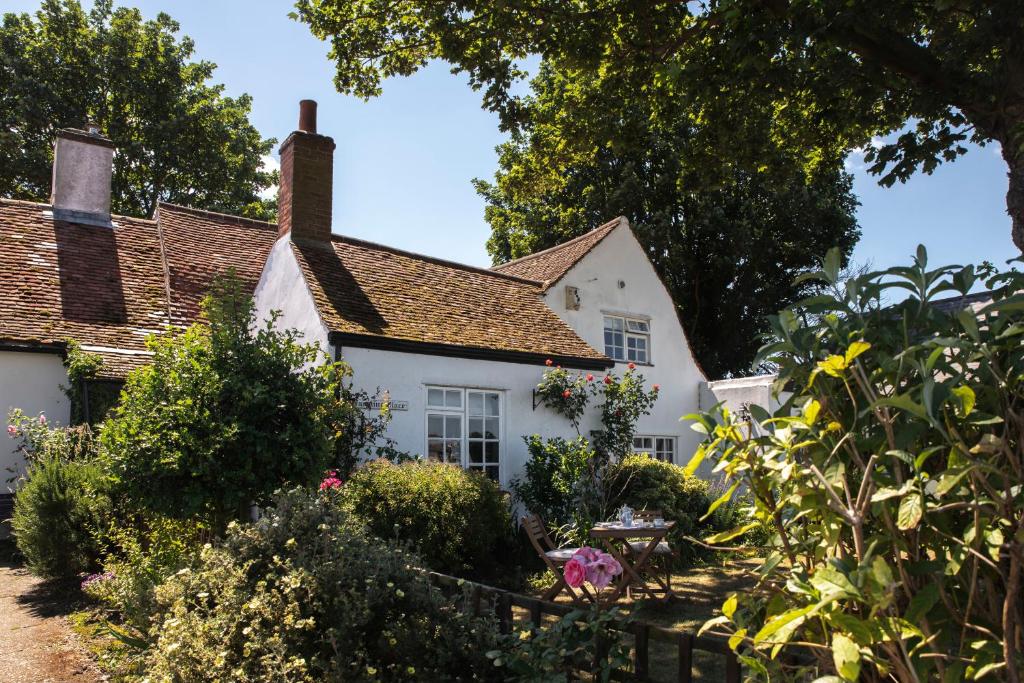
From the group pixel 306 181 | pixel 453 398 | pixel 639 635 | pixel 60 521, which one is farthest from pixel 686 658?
pixel 306 181

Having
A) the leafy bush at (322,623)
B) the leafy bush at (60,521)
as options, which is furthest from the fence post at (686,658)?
the leafy bush at (60,521)

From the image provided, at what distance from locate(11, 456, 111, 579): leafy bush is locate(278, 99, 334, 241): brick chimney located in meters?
6.23

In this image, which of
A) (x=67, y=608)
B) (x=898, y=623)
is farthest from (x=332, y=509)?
(x=67, y=608)

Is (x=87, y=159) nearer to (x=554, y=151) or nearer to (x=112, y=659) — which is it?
(x=554, y=151)

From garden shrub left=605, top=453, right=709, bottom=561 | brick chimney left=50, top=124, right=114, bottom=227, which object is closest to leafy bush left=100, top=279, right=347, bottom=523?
garden shrub left=605, top=453, right=709, bottom=561

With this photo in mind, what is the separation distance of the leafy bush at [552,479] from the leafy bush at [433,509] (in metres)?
2.11

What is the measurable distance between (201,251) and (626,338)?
1011 cm

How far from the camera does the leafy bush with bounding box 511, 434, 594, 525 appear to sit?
12.1 metres

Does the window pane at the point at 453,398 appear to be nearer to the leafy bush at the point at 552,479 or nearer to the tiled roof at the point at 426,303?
the tiled roof at the point at 426,303

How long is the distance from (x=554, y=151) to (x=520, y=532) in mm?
6109

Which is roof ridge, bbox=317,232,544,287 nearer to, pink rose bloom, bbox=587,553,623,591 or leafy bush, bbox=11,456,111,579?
leafy bush, bbox=11,456,111,579

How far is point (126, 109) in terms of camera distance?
27250 mm

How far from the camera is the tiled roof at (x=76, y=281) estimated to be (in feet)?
45.5

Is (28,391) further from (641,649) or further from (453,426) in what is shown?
(641,649)
